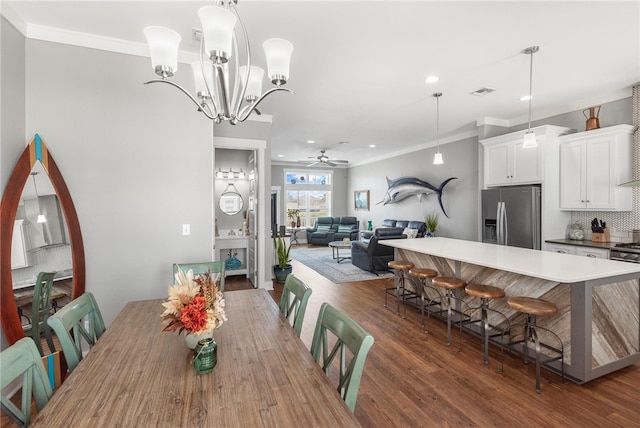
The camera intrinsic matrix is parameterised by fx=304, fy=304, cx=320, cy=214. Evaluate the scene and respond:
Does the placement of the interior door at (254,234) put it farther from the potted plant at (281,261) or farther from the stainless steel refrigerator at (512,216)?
the stainless steel refrigerator at (512,216)

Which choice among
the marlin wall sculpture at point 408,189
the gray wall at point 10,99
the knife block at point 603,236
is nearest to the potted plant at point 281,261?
the gray wall at point 10,99

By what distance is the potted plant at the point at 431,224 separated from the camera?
7.11 metres

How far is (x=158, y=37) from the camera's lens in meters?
1.59

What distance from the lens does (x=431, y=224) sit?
23.9 ft

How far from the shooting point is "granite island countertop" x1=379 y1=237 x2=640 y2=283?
2.23 m

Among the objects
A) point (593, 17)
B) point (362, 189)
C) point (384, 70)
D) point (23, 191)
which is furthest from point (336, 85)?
point (362, 189)

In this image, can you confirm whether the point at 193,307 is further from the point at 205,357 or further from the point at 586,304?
the point at 586,304

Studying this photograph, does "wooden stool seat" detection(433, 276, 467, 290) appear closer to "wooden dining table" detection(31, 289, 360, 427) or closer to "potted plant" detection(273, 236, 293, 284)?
"wooden dining table" detection(31, 289, 360, 427)

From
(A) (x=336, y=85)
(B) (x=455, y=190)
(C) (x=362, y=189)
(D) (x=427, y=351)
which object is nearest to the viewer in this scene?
(D) (x=427, y=351)

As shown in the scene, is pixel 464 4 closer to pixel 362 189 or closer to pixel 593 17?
pixel 593 17

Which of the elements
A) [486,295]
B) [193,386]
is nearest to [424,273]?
[486,295]

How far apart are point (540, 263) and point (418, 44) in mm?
2246

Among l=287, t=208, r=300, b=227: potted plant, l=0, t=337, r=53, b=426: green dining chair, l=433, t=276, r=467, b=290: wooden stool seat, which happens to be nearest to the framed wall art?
l=287, t=208, r=300, b=227: potted plant

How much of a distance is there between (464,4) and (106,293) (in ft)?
12.5
